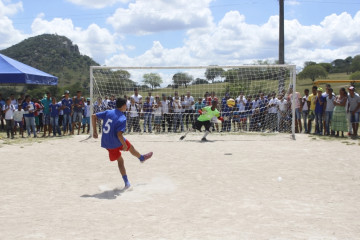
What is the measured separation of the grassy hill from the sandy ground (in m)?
61.7

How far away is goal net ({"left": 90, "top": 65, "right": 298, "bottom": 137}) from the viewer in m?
15.9

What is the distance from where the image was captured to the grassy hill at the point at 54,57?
7100 cm

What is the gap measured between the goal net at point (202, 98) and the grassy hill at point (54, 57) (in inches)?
2129

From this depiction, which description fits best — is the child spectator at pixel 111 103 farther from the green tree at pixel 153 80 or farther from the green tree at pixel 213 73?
the green tree at pixel 213 73

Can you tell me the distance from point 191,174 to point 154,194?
1730 mm

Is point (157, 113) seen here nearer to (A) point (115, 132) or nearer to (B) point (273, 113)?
(B) point (273, 113)

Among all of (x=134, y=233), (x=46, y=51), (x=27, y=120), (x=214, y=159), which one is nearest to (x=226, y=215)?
(x=134, y=233)

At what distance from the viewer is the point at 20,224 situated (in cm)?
473

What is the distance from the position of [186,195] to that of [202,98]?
10.5 m

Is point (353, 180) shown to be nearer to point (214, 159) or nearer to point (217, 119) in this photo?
point (214, 159)

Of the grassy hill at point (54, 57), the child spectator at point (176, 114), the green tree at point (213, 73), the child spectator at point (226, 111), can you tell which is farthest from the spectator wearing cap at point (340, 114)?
the grassy hill at point (54, 57)

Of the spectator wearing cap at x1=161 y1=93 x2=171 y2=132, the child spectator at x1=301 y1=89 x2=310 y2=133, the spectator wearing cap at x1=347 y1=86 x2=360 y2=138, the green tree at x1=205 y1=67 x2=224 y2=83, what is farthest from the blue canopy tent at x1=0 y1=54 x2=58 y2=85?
the spectator wearing cap at x1=347 y1=86 x2=360 y2=138

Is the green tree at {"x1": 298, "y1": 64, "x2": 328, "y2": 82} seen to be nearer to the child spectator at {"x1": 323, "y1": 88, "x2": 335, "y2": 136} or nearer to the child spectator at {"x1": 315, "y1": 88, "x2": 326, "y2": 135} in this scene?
the child spectator at {"x1": 315, "y1": 88, "x2": 326, "y2": 135}

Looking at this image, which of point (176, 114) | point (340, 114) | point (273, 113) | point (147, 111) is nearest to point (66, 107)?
point (147, 111)
